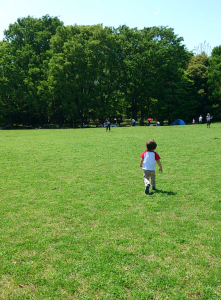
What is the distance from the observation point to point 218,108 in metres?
59.5

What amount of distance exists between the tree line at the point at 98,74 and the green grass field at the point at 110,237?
46644 mm

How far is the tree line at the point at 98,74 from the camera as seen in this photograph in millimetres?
54281

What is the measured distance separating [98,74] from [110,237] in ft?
180

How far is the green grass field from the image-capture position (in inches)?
148

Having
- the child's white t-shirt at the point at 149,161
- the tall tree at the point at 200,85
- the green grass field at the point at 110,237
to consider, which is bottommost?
the green grass field at the point at 110,237

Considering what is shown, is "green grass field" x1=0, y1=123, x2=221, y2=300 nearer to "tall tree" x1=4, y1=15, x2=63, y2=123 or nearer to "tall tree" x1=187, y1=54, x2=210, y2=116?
"tall tree" x1=4, y1=15, x2=63, y2=123

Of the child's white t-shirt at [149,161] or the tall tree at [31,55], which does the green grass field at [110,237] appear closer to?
the child's white t-shirt at [149,161]

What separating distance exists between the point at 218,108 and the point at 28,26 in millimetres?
47039

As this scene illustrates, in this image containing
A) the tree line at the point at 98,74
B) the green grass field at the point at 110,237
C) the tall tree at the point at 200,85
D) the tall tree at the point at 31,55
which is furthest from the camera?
the tall tree at the point at 200,85

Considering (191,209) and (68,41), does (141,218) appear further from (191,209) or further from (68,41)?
(68,41)

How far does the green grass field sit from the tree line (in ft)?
153

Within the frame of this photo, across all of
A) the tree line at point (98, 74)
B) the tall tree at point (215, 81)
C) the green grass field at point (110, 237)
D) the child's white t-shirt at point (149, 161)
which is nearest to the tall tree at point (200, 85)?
the tree line at point (98, 74)

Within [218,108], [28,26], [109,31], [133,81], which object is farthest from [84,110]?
[218,108]

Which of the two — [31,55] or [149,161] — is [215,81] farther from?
[149,161]
